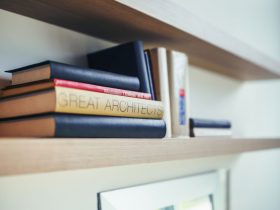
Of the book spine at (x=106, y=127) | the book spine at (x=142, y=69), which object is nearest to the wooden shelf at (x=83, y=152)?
the book spine at (x=106, y=127)

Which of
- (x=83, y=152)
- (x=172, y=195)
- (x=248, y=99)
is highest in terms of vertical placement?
(x=248, y=99)

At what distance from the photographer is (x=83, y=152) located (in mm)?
485

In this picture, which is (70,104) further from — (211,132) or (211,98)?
(211,98)

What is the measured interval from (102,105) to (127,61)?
0.22 metres

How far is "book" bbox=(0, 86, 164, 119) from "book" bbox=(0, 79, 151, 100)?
12 millimetres

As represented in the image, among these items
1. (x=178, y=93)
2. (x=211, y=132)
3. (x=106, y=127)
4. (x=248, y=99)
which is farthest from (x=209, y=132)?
(x=248, y=99)

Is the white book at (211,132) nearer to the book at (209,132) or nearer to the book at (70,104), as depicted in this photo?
the book at (209,132)

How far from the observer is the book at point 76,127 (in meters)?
0.47

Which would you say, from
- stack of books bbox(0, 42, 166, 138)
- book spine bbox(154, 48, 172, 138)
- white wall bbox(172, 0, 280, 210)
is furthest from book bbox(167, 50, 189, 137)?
white wall bbox(172, 0, 280, 210)

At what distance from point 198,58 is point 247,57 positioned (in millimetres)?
152

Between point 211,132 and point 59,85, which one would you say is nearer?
point 59,85

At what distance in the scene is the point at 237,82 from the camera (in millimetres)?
1464

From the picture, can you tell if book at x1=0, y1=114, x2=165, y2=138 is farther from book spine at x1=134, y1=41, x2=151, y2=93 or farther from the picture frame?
the picture frame

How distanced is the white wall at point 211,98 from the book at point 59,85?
0.09 meters
